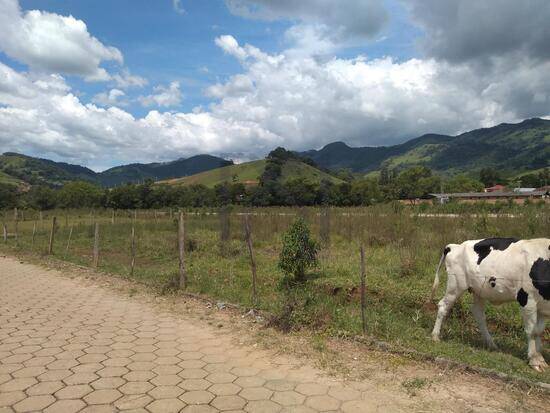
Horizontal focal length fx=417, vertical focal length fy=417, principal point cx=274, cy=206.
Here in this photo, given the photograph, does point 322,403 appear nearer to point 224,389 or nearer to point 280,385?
point 280,385

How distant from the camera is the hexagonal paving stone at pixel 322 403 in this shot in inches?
140

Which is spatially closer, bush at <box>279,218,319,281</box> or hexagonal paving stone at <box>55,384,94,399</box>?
hexagonal paving stone at <box>55,384,94,399</box>

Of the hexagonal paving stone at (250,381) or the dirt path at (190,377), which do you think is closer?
the dirt path at (190,377)

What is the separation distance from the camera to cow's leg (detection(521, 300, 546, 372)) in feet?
14.8

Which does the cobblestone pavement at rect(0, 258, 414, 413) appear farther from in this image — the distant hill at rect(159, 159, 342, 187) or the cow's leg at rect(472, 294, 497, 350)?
the distant hill at rect(159, 159, 342, 187)

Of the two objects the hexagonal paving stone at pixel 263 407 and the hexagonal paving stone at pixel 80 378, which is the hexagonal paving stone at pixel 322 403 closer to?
the hexagonal paving stone at pixel 263 407

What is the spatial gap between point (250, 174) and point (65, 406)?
419 ft

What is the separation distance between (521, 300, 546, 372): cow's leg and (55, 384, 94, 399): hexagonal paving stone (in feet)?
14.9

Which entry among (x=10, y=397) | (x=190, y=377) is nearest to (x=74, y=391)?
(x=10, y=397)

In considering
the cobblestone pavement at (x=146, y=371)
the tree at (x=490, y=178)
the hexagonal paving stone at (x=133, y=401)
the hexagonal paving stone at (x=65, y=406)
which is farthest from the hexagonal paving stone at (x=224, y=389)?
the tree at (x=490, y=178)

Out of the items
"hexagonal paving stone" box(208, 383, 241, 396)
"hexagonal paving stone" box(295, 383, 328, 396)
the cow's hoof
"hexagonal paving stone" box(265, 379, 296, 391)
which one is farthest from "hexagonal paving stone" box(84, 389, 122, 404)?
the cow's hoof

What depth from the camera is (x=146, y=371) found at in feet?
14.3

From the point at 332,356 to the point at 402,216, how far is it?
13.2m

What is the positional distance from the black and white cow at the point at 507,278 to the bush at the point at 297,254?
13.5 feet
